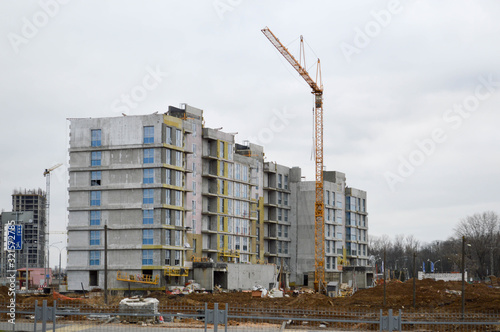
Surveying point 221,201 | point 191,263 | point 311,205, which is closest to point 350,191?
point 311,205

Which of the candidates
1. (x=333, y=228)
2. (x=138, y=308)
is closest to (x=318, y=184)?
(x=333, y=228)

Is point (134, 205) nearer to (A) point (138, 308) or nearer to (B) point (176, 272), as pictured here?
(B) point (176, 272)

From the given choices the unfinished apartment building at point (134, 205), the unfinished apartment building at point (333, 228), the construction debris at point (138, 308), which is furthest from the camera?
the unfinished apartment building at point (333, 228)

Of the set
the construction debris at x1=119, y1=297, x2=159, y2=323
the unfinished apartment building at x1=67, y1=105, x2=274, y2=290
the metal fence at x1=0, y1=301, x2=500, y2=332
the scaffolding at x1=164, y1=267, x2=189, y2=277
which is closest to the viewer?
the metal fence at x1=0, y1=301, x2=500, y2=332

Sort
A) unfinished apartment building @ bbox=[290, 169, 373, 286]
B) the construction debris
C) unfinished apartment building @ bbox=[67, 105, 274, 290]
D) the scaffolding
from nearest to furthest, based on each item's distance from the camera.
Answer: the construction debris → the scaffolding → unfinished apartment building @ bbox=[67, 105, 274, 290] → unfinished apartment building @ bbox=[290, 169, 373, 286]

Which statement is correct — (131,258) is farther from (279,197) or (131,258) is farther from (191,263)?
(279,197)

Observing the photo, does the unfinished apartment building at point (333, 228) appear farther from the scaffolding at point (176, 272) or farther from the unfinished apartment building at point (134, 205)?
the scaffolding at point (176, 272)

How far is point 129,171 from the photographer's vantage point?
86875 mm

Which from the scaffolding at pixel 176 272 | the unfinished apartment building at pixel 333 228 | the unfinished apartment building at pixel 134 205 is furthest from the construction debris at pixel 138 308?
the unfinished apartment building at pixel 333 228

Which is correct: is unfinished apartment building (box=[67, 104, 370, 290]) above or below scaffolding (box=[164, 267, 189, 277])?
above

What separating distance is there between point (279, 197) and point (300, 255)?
36.7 ft

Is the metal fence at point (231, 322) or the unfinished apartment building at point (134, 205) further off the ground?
the unfinished apartment building at point (134, 205)

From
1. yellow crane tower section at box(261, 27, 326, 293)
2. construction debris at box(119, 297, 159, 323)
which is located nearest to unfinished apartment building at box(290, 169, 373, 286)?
yellow crane tower section at box(261, 27, 326, 293)

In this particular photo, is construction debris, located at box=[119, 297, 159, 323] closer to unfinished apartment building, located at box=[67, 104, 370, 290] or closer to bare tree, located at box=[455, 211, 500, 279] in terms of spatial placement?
unfinished apartment building, located at box=[67, 104, 370, 290]
